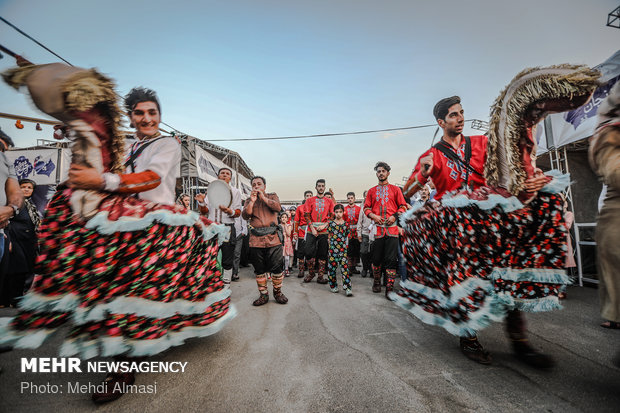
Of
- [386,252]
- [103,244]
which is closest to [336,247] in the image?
[386,252]

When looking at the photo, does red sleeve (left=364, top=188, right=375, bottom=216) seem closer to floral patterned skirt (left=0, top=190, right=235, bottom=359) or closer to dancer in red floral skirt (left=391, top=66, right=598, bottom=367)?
dancer in red floral skirt (left=391, top=66, right=598, bottom=367)

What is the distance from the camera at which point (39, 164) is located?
10.0m

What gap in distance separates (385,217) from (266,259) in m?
2.17

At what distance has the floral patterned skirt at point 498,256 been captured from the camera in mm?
1940

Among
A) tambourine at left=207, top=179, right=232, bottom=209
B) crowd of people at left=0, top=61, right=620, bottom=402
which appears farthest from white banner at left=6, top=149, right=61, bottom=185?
crowd of people at left=0, top=61, right=620, bottom=402

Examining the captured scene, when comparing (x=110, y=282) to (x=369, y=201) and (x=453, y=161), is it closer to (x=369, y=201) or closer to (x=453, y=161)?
(x=453, y=161)

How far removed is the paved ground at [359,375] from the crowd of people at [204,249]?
25cm

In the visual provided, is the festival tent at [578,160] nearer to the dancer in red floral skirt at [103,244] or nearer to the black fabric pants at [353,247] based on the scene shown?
the black fabric pants at [353,247]

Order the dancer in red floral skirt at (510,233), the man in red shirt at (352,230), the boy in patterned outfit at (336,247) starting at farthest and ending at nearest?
the man in red shirt at (352,230) < the boy in patterned outfit at (336,247) < the dancer in red floral skirt at (510,233)

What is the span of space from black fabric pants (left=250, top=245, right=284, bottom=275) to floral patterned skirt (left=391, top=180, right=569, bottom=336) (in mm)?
2470

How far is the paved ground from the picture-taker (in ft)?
5.40

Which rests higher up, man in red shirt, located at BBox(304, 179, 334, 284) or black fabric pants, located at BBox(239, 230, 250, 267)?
man in red shirt, located at BBox(304, 179, 334, 284)

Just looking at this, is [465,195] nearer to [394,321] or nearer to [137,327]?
[394,321]

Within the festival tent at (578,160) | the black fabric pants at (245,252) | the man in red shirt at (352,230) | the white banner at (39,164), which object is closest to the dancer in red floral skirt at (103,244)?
the man in red shirt at (352,230)
